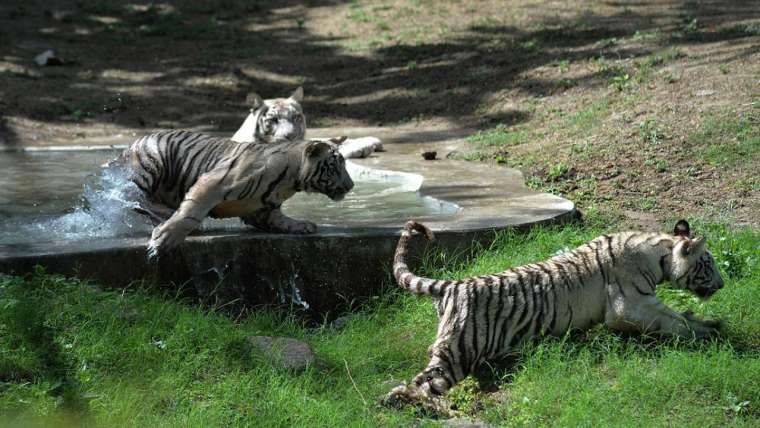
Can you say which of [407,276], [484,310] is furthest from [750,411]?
[407,276]

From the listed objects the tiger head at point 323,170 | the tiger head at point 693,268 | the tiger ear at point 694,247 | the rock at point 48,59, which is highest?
the tiger head at point 323,170

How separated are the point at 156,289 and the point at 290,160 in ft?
3.63

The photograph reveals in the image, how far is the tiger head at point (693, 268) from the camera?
5.52 metres

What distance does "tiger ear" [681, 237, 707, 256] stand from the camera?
549 centimetres

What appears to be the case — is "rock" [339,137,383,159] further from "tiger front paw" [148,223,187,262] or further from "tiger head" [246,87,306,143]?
"tiger front paw" [148,223,187,262]

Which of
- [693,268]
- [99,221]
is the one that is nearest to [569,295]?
[693,268]

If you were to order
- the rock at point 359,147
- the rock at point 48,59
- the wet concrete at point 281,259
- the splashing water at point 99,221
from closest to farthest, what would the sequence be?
the wet concrete at point 281,259, the splashing water at point 99,221, the rock at point 359,147, the rock at point 48,59

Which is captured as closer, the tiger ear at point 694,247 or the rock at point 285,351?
the rock at point 285,351

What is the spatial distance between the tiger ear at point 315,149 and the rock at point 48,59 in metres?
11.1

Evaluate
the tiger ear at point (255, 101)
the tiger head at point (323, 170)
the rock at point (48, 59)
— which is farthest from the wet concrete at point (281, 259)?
the rock at point (48, 59)

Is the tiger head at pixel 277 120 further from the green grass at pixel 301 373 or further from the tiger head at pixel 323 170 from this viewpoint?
the green grass at pixel 301 373

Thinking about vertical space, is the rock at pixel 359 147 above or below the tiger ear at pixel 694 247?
below

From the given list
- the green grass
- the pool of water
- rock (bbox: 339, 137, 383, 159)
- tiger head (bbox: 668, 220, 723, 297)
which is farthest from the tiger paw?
rock (bbox: 339, 137, 383, 159)

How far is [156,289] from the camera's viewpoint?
6.28m
